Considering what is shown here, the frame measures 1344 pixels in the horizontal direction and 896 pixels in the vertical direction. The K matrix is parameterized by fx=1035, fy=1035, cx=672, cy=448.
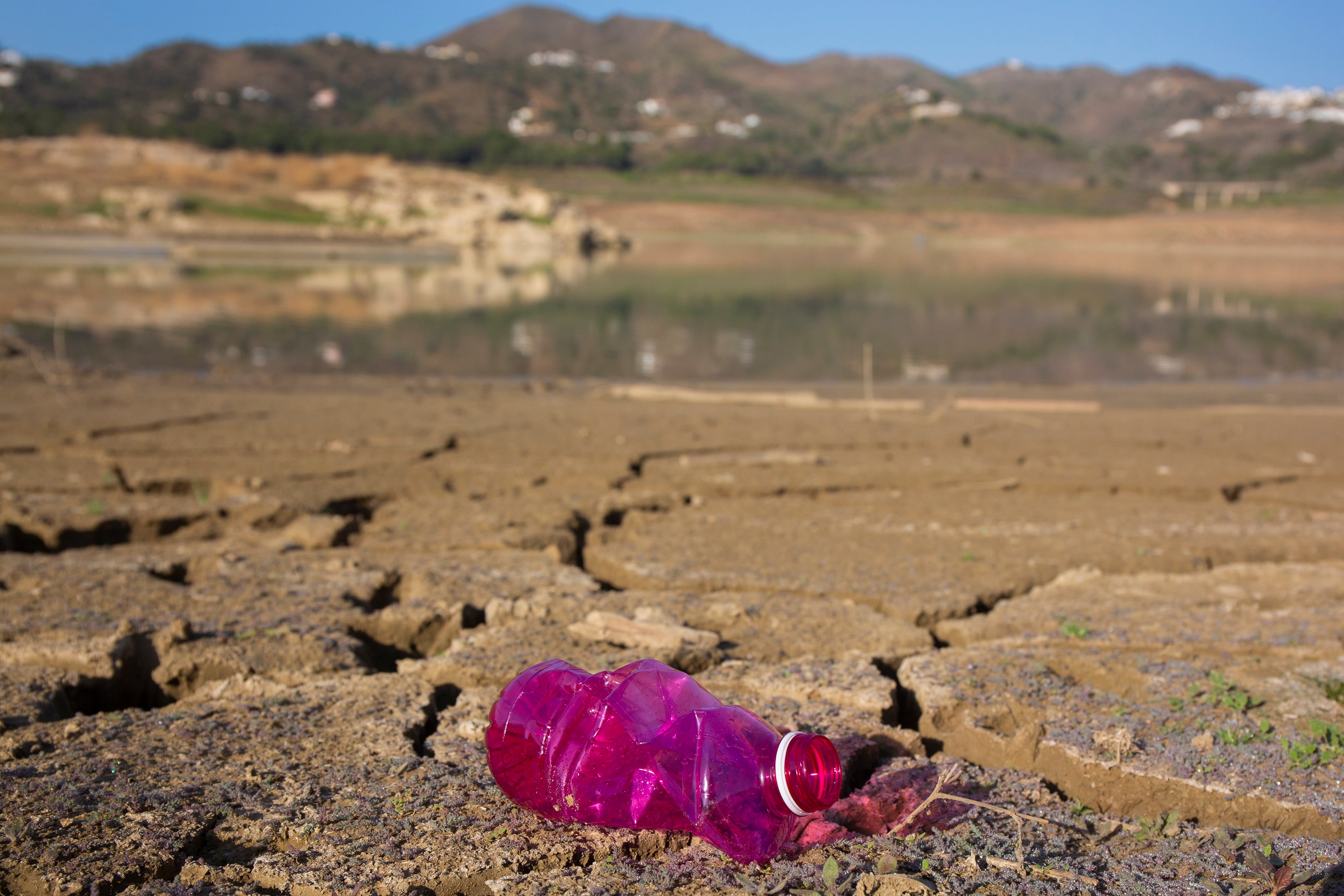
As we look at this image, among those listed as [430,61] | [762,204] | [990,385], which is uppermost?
[430,61]

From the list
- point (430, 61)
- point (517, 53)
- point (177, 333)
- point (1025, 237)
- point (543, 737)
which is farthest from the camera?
point (517, 53)

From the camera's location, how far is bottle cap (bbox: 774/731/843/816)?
1.80 metres

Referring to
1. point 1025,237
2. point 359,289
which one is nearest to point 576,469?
point 359,289

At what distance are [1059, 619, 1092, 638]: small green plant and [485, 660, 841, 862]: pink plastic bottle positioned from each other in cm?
163

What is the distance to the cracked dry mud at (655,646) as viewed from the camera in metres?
1.99

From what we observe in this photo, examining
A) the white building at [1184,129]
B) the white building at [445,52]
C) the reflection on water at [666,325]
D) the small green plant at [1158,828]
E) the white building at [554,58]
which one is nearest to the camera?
the small green plant at [1158,828]

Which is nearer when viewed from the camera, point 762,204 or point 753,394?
point 753,394

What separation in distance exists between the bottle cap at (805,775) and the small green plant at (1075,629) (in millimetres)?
1671

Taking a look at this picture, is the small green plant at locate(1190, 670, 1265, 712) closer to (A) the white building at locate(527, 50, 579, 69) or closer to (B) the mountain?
(B) the mountain

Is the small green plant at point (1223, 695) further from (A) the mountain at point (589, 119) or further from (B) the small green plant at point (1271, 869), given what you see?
(A) the mountain at point (589, 119)

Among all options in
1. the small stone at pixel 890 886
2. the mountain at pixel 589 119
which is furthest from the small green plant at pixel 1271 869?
the mountain at pixel 589 119

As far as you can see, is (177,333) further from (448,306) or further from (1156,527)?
(1156,527)

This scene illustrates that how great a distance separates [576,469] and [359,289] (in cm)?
1845

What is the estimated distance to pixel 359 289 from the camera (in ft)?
74.0
